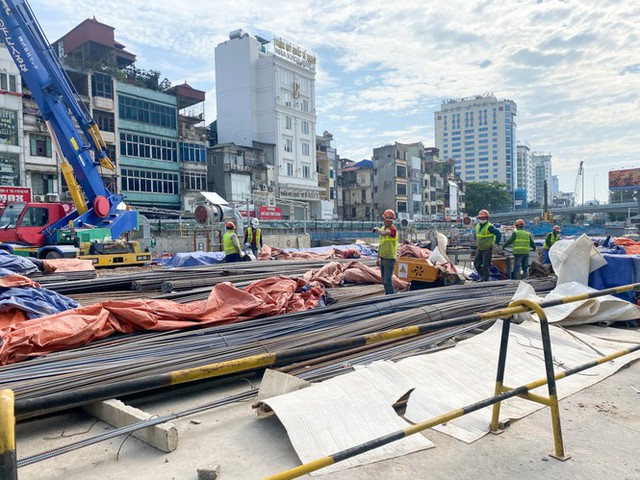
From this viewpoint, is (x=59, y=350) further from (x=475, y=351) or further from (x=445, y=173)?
(x=445, y=173)

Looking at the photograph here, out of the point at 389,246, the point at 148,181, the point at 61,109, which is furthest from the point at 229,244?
the point at 148,181

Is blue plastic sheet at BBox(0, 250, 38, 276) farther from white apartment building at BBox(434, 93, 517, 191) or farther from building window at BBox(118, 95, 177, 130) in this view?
white apartment building at BBox(434, 93, 517, 191)

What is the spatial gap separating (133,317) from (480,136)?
6631 inches

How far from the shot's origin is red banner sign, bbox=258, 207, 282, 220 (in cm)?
3894

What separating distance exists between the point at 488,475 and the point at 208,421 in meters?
2.11

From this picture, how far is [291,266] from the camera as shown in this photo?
40.0 feet

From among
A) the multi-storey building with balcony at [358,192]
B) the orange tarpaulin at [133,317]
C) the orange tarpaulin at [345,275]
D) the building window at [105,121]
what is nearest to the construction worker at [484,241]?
the orange tarpaulin at [345,275]

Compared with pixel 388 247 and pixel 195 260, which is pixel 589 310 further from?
pixel 195 260

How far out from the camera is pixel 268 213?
129ft

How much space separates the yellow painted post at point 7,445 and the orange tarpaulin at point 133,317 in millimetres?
3503

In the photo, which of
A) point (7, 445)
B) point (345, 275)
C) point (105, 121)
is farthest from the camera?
point (105, 121)

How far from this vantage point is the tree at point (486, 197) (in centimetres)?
9044

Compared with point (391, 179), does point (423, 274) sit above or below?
below

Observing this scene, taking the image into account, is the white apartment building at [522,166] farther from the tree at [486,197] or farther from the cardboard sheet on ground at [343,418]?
the cardboard sheet on ground at [343,418]
